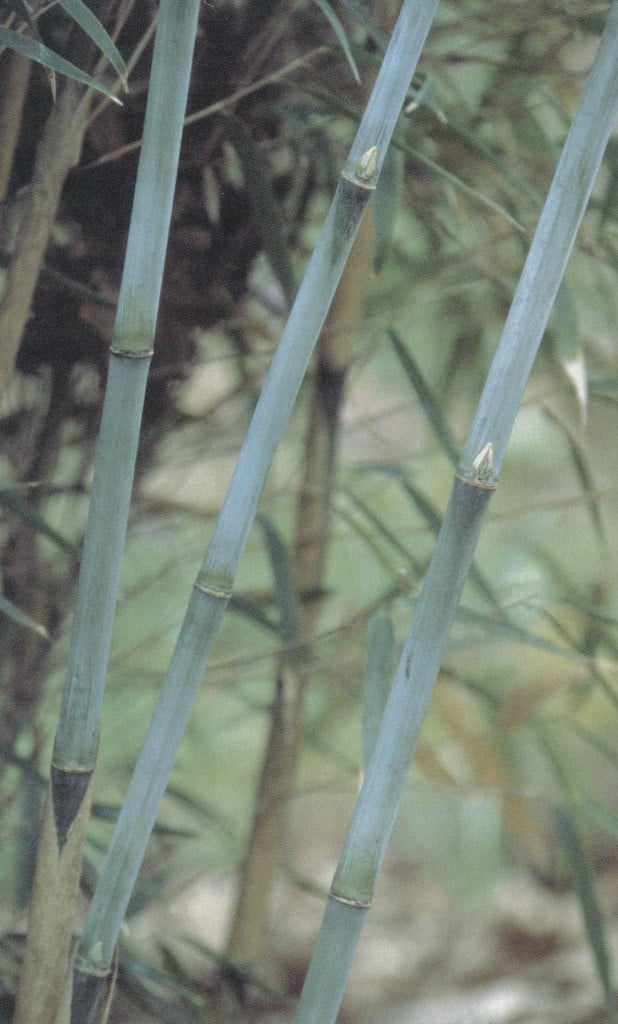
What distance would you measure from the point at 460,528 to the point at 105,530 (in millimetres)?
116

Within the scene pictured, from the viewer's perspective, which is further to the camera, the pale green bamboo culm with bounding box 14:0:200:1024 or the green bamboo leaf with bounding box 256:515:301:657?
the green bamboo leaf with bounding box 256:515:301:657

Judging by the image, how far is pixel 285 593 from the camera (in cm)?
57

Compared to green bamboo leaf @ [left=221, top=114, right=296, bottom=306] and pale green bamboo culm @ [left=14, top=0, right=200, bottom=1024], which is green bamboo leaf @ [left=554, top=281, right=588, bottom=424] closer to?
green bamboo leaf @ [left=221, top=114, right=296, bottom=306]

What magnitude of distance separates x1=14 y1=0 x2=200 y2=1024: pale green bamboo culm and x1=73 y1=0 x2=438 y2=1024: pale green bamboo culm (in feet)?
0.05

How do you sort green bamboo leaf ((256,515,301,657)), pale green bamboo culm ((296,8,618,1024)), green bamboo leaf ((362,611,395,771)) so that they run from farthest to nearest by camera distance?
green bamboo leaf ((256,515,301,657)) → green bamboo leaf ((362,611,395,771)) → pale green bamboo culm ((296,8,618,1024))

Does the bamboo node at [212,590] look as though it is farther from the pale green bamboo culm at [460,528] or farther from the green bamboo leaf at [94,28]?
the green bamboo leaf at [94,28]

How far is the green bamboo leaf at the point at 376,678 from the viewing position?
1.41 feet

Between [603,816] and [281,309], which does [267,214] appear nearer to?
[281,309]

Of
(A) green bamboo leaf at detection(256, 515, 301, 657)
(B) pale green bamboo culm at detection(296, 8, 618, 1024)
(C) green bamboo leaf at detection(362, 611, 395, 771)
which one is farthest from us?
(A) green bamboo leaf at detection(256, 515, 301, 657)

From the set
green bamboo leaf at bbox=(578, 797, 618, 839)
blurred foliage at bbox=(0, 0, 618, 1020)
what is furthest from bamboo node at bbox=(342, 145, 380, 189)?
green bamboo leaf at bbox=(578, 797, 618, 839)

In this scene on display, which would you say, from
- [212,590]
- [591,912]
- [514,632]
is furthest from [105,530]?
[591,912]

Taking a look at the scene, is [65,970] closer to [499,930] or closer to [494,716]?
[494,716]

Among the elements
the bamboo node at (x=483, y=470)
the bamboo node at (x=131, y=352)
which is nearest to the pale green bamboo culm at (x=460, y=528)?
the bamboo node at (x=483, y=470)

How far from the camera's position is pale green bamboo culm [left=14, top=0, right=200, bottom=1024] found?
32 centimetres
